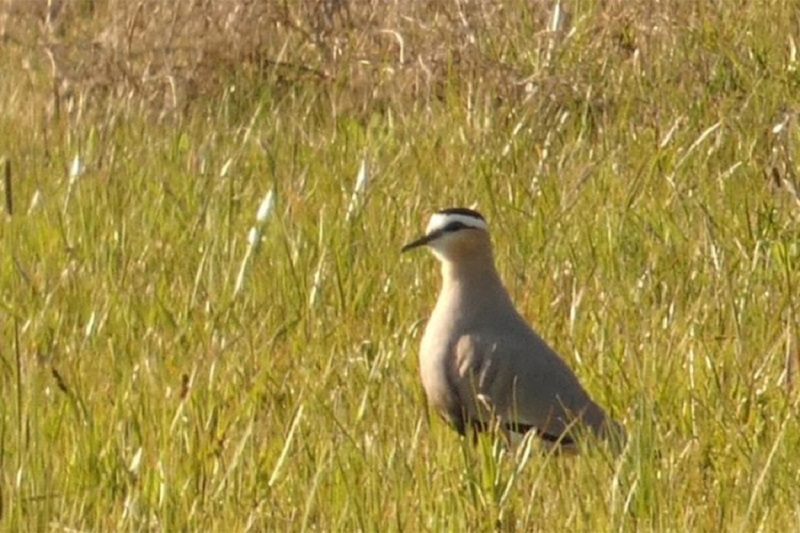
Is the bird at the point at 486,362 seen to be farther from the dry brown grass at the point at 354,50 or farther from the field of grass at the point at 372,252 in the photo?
the dry brown grass at the point at 354,50

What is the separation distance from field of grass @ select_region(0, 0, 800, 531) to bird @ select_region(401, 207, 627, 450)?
0.29 feet

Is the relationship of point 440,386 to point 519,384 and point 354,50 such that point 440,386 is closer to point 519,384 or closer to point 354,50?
point 519,384

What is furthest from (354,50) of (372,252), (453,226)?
(453,226)

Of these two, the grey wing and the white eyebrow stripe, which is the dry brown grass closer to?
the white eyebrow stripe

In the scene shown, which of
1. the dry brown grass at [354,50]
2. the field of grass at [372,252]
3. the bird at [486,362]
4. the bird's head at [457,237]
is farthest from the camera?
the dry brown grass at [354,50]

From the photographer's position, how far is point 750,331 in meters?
4.60

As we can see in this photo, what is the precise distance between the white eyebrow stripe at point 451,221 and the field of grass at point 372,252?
25 cm

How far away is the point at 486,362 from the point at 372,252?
923mm

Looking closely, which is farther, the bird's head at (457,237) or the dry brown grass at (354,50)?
the dry brown grass at (354,50)

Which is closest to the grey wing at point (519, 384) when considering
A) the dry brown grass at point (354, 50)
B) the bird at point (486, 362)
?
the bird at point (486, 362)

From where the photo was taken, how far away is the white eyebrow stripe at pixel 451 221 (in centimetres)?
473

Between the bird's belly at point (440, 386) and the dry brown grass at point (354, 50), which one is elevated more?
the dry brown grass at point (354, 50)

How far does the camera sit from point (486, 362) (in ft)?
14.4

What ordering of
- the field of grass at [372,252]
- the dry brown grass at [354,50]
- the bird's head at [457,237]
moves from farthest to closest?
the dry brown grass at [354,50], the bird's head at [457,237], the field of grass at [372,252]
